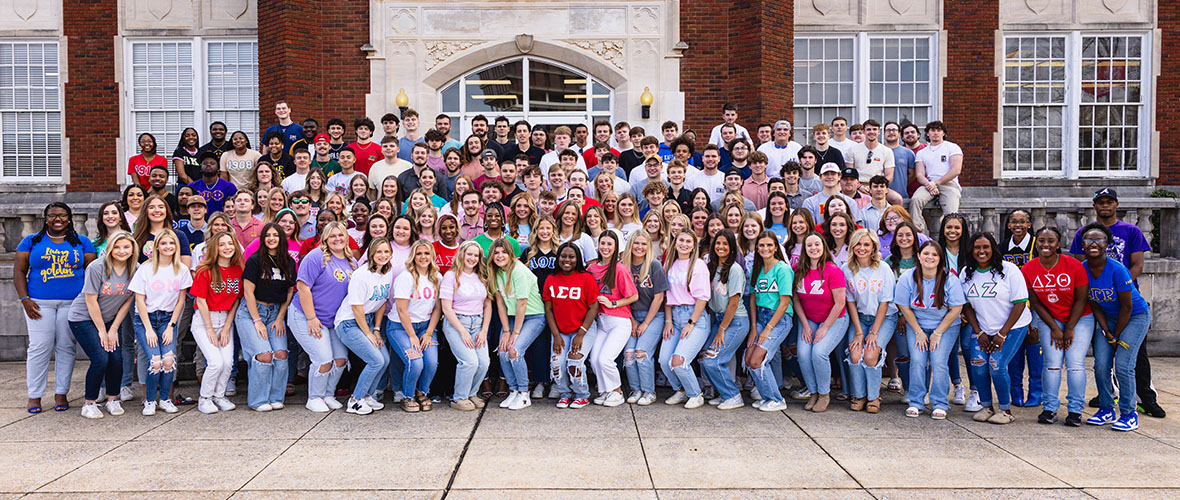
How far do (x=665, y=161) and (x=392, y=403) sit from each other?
4.85 m

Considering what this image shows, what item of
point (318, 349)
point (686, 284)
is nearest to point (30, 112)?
point (318, 349)

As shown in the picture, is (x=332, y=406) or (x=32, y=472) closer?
(x=32, y=472)

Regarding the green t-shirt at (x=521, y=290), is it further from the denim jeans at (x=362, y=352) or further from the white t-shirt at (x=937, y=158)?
the white t-shirt at (x=937, y=158)

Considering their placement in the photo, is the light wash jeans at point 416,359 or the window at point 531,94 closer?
the light wash jeans at point 416,359

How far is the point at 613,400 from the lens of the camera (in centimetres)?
701

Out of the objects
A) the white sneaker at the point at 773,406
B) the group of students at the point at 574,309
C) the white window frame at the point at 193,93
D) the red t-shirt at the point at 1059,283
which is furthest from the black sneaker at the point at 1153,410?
the white window frame at the point at 193,93

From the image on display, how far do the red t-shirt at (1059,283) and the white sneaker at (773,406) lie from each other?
7.08ft

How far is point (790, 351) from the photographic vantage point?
24.0 ft

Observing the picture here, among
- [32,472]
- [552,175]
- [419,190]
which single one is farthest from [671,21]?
[32,472]

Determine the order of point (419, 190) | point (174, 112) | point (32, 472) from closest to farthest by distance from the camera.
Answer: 1. point (32, 472)
2. point (419, 190)
3. point (174, 112)

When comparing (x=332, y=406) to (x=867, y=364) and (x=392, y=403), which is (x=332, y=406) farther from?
(x=867, y=364)

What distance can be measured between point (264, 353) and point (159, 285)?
100 centimetres

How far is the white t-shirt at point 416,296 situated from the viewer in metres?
6.73

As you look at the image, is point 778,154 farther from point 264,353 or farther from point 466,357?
point 264,353
